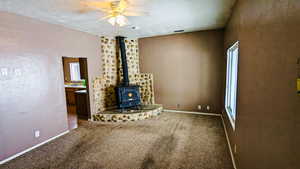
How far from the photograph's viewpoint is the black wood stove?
448 cm

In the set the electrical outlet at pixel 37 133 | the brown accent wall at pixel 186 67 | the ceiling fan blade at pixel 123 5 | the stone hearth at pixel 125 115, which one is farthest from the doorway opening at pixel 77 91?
the ceiling fan blade at pixel 123 5

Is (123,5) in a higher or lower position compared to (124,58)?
higher

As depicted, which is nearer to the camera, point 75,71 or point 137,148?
point 137,148

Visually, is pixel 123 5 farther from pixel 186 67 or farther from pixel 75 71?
pixel 75 71

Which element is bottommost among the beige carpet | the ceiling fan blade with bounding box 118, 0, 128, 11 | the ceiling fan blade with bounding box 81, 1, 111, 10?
the beige carpet

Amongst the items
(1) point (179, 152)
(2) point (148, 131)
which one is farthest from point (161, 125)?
(1) point (179, 152)

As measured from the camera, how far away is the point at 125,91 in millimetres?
4559

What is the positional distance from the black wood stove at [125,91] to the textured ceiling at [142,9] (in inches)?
47.1

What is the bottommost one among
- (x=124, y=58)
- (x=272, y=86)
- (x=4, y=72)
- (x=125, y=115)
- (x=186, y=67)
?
(x=125, y=115)

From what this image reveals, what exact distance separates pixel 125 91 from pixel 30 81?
2333mm

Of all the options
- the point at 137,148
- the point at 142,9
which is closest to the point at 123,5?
the point at 142,9

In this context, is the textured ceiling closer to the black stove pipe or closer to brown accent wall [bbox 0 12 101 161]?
brown accent wall [bbox 0 12 101 161]

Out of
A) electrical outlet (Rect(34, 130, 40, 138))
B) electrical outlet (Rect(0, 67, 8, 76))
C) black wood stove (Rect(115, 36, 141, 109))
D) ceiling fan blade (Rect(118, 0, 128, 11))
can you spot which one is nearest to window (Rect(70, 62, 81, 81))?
black wood stove (Rect(115, 36, 141, 109))

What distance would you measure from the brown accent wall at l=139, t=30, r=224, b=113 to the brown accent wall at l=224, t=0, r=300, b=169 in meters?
2.92
